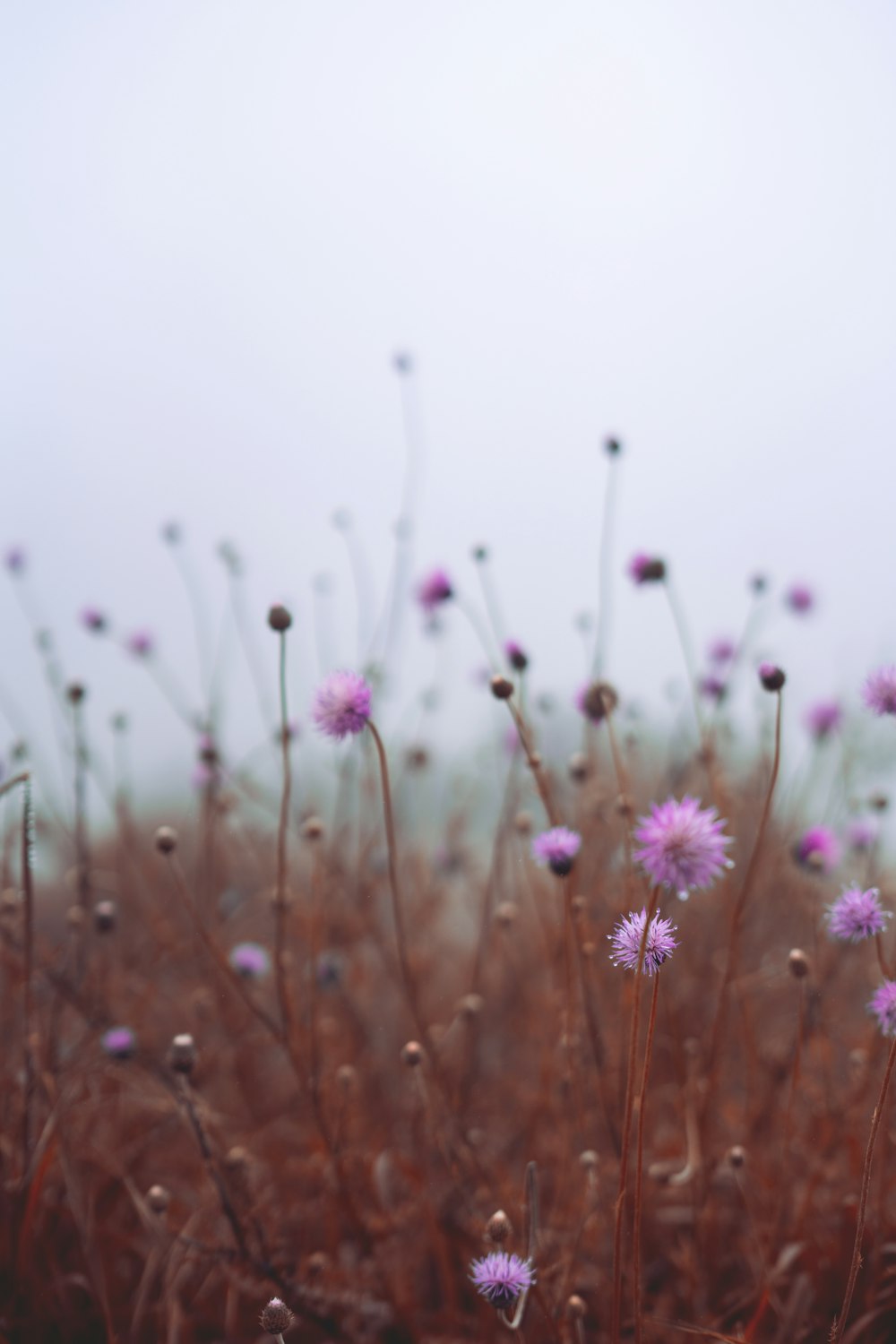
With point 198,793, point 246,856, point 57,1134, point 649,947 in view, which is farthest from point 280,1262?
point 246,856

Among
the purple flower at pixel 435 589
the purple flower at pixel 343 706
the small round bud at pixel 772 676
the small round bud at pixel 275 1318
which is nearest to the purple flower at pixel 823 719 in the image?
the purple flower at pixel 435 589

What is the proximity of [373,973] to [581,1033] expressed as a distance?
1.44 ft

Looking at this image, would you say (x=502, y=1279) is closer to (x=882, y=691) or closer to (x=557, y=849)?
(x=557, y=849)

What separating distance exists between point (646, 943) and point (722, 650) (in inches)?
29.6

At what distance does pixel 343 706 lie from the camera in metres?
0.53

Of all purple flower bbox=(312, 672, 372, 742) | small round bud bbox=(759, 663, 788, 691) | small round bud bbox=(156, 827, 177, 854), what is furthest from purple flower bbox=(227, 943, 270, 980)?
small round bud bbox=(759, 663, 788, 691)

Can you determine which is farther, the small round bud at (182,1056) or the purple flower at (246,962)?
the purple flower at (246,962)

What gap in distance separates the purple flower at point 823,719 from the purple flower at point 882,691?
0.50 m

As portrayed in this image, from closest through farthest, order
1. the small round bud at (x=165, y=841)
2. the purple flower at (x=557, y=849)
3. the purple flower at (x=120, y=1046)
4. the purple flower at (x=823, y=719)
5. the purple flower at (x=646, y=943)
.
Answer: the purple flower at (x=646, y=943) → the purple flower at (x=557, y=849) → the small round bud at (x=165, y=841) → the purple flower at (x=120, y=1046) → the purple flower at (x=823, y=719)

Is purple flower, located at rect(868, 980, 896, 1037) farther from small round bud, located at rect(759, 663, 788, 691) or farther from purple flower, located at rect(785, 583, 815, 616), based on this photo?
purple flower, located at rect(785, 583, 815, 616)

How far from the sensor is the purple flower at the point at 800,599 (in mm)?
1027

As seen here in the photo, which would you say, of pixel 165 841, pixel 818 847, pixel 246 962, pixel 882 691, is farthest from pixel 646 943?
pixel 246 962

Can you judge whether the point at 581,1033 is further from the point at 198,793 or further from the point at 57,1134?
the point at 198,793

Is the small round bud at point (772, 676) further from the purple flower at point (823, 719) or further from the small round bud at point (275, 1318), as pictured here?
the purple flower at point (823, 719)
